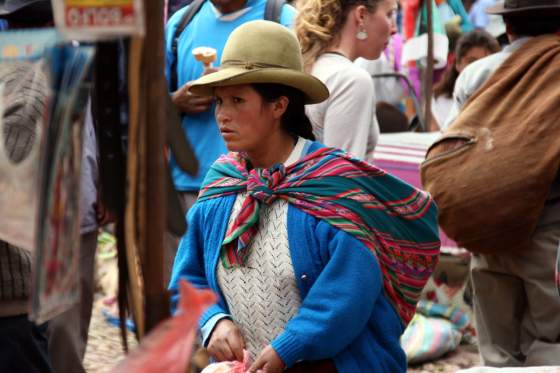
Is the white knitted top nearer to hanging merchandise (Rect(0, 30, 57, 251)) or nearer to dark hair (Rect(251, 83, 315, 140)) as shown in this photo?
dark hair (Rect(251, 83, 315, 140))

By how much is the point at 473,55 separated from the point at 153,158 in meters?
6.15

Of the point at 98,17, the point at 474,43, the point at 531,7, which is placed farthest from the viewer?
the point at 474,43

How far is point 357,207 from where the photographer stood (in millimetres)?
3031

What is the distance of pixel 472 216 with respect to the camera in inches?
171

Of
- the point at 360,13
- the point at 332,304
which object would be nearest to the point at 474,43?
the point at 360,13

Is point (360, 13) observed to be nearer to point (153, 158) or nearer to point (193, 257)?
point (193, 257)

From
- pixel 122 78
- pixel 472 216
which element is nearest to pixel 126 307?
pixel 122 78

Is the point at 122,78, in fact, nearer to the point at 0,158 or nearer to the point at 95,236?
the point at 0,158

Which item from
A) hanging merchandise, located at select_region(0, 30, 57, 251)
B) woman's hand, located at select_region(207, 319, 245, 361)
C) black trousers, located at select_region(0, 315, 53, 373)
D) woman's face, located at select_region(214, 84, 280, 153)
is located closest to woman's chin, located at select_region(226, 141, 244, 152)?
woman's face, located at select_region(214, 84, 280, 153)

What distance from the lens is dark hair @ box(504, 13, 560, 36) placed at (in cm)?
443

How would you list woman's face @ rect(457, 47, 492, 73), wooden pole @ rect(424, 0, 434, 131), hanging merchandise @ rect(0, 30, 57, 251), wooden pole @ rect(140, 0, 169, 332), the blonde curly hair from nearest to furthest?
wooden pole @ rect(140, 0, 169, 332) < hanging merchandise @ rect(0, 30, 57, 251) < the blonde curly hair < woman's face @ rect(457, 47, 492, 73) < wooden pole @ rect(424, 0, 434, 131)

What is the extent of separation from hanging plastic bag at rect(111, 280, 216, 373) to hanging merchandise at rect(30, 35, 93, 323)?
15cm

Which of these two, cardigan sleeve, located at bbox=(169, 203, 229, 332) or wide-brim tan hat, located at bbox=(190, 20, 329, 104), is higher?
wide-brim tan hat, located at bbox=(190, 20, 329, 104)

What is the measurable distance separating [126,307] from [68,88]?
436mm
